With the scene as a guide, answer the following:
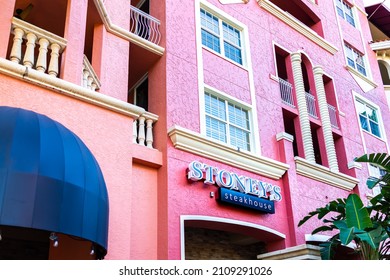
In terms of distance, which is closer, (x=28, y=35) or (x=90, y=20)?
(x=28, y=35)

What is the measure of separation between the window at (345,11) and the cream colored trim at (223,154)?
12910mm

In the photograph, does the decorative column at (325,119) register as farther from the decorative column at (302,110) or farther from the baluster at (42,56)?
the baluster at (42,56)

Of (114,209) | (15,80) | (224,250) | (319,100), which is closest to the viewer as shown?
(15,80)

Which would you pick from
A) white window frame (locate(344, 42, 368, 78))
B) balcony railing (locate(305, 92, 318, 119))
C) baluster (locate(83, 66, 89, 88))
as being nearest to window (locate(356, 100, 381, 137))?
white window frame (locate(344, 42, 368, 78))

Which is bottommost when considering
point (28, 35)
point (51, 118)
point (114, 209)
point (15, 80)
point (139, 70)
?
point (114, 209)

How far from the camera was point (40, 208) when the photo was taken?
6.51 m

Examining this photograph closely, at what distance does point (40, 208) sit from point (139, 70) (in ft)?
25.1

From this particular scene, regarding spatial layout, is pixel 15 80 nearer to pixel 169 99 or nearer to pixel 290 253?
pixel 169 99

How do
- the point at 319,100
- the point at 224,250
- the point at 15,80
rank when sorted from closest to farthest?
the point at 15,80 → the point at 224,250 → the point at 319,100

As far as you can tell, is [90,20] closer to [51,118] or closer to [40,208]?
[51,118]

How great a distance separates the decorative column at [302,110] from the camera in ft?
50.8

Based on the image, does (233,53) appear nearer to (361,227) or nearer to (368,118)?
(361,227)
